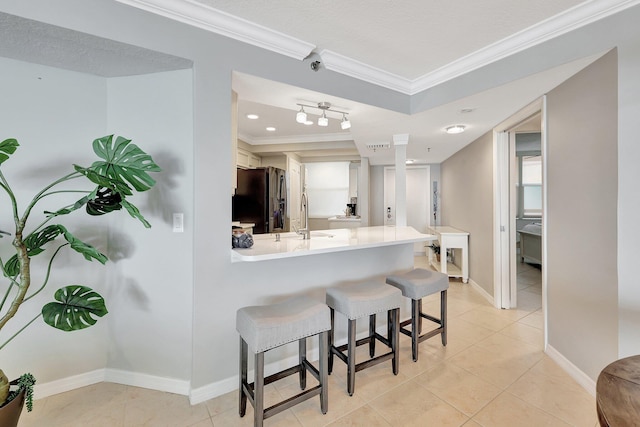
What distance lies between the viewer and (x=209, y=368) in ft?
5.61

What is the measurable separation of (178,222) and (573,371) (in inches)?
116

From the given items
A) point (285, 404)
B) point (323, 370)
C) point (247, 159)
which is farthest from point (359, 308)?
point (247, 159)

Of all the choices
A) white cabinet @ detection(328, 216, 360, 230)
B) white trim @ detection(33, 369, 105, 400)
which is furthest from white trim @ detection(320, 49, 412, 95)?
white cabinet @ detection(328, 216, 360, 230)

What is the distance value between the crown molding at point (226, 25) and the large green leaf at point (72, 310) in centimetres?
159

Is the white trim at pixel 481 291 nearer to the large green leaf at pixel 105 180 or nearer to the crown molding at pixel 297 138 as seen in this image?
the crown molding at pixel 297 138

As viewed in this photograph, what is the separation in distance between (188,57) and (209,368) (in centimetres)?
194

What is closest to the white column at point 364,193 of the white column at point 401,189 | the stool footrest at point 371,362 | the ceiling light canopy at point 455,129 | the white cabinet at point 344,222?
the white cabinet at point 344,222

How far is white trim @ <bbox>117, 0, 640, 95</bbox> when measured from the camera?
1512 millimetres

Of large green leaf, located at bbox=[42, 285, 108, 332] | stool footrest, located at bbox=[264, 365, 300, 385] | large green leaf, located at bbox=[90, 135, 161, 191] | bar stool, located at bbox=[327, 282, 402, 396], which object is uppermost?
large green leaf, located at bbox=[90, 135, 161, 191]

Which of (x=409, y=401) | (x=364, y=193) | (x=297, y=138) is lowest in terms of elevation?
(x=409, y=401)

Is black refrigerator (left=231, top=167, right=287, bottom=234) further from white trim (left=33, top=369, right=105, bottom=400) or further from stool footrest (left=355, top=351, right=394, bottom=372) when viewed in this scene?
stool footrest (left=355, top=351, right=394, bottom=372)

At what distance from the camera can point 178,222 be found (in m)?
1.75

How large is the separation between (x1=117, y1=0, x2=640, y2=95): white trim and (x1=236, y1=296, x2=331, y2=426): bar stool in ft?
5.69

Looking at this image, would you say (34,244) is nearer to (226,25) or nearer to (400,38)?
(226,25)
